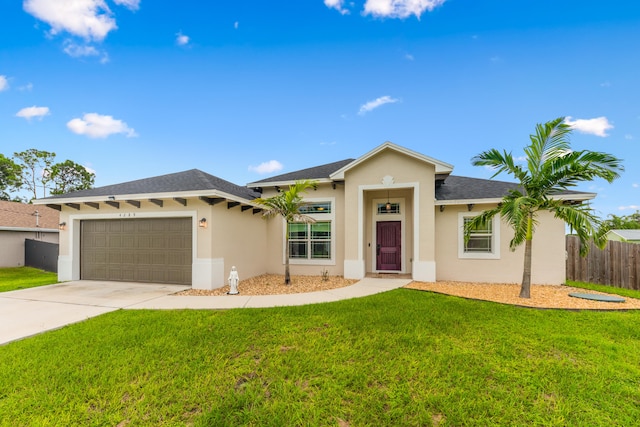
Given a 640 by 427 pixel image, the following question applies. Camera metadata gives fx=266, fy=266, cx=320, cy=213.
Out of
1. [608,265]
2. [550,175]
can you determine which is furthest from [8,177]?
[608,265]

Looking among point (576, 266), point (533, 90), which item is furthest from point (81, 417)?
point (533, 90)

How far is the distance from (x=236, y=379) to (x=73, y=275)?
9.98 meters

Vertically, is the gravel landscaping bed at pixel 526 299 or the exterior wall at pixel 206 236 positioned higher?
the exterior wall at pixel 206 236

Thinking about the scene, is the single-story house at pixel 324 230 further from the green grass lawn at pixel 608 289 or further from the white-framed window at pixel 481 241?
the green grass lawn at pixel 608 289

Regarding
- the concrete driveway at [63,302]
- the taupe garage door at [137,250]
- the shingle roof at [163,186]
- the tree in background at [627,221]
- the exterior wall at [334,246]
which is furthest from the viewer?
the tree in background at [627,221]

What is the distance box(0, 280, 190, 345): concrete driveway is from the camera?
Answer: 5.10 metres

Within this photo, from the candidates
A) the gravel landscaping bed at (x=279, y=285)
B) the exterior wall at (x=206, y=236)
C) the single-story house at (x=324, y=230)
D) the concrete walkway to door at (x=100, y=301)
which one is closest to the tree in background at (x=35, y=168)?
the single-story house at (x=324, y=230)

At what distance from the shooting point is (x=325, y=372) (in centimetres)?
351

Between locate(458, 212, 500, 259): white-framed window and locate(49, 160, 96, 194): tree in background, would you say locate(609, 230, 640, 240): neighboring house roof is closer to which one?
locate(458, 212, 500, 259): white-framed window

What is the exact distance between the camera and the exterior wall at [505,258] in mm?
8797

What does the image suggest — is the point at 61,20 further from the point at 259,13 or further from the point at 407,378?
the point at 407,378

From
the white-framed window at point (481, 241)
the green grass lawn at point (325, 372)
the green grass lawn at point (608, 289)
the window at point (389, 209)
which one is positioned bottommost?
the green grass lawn at point (608, 289)

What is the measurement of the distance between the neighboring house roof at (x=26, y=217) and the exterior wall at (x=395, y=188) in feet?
60.9

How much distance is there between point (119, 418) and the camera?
2771 millimetres
